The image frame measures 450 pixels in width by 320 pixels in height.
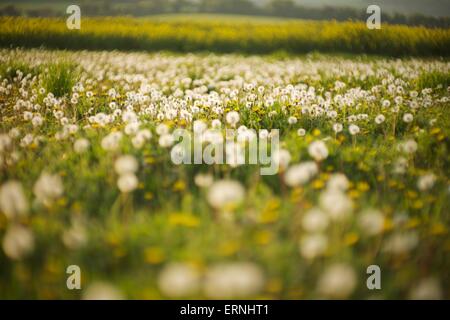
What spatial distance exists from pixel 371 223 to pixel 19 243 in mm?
1949

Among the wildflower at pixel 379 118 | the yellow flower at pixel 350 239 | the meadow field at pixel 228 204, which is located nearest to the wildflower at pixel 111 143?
the meadow field at pixel 228 204

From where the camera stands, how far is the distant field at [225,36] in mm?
10188

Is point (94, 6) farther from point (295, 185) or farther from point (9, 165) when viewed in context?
point (295, 185)

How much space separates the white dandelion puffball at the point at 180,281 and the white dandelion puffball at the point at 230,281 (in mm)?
69

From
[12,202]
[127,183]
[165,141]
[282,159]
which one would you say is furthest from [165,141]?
[12,202]

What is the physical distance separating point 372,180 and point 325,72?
4.63 meters

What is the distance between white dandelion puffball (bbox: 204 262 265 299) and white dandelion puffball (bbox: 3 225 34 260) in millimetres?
1002

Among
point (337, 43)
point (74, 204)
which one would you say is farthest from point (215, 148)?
point (337, 43)

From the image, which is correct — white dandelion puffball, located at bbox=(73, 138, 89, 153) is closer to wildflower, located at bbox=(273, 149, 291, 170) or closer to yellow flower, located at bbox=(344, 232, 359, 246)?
wildflower, located at bbox=(273, 149, 291, 170)

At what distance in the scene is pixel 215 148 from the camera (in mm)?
3033

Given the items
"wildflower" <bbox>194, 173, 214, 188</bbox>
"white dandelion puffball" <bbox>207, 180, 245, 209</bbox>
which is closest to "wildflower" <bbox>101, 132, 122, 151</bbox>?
"wildflower" <bbox>194, 173, 214, 188</bbox>

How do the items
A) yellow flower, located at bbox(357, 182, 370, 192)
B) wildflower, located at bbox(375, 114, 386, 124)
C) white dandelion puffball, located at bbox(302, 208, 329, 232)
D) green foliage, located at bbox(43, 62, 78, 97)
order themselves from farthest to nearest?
green foliage, located at bbox(43, 62, 78, 97), wildflower, located at bbox(375, 114, 386, 124), yellow flower, located at bbox(357, 182, 370, 192), white dandelion puffball, located at bbox(302, 208, 329, 232)

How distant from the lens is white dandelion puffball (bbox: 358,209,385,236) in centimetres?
210

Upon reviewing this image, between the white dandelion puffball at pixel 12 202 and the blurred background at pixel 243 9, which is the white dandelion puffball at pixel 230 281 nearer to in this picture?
the white dandelion puffball at pixel 12 202
